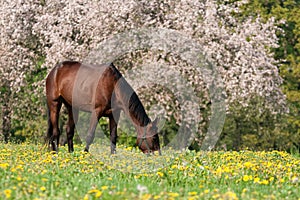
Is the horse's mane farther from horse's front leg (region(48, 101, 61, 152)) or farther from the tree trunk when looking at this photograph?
the tree trunk

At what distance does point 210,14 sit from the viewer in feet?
75.0

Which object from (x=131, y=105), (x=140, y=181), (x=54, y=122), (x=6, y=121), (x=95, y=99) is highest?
(x=95, y=99)

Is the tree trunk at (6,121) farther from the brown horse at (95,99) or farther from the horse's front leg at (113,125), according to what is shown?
the horse's front leg at (113,125)

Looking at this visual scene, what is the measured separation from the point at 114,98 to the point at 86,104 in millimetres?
843

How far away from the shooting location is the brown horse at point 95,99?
46.2 feet

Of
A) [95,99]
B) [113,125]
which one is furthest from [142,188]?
[113,125]

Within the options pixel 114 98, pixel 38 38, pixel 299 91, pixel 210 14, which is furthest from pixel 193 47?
pixel 299 91

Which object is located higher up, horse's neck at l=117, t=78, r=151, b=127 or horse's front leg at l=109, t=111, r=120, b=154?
horse's neck at l=117, t=78, r=151, b=127

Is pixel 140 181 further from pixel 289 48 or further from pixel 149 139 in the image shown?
pixel 289 48

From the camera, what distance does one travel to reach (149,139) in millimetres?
13969

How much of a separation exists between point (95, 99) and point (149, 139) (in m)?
1.63

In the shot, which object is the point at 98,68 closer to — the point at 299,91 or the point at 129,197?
the point at 129,197

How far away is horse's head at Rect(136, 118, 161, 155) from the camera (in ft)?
45.8

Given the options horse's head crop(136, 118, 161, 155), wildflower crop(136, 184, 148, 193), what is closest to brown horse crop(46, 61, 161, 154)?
horse's head crop(136, 118, 161, 155)
